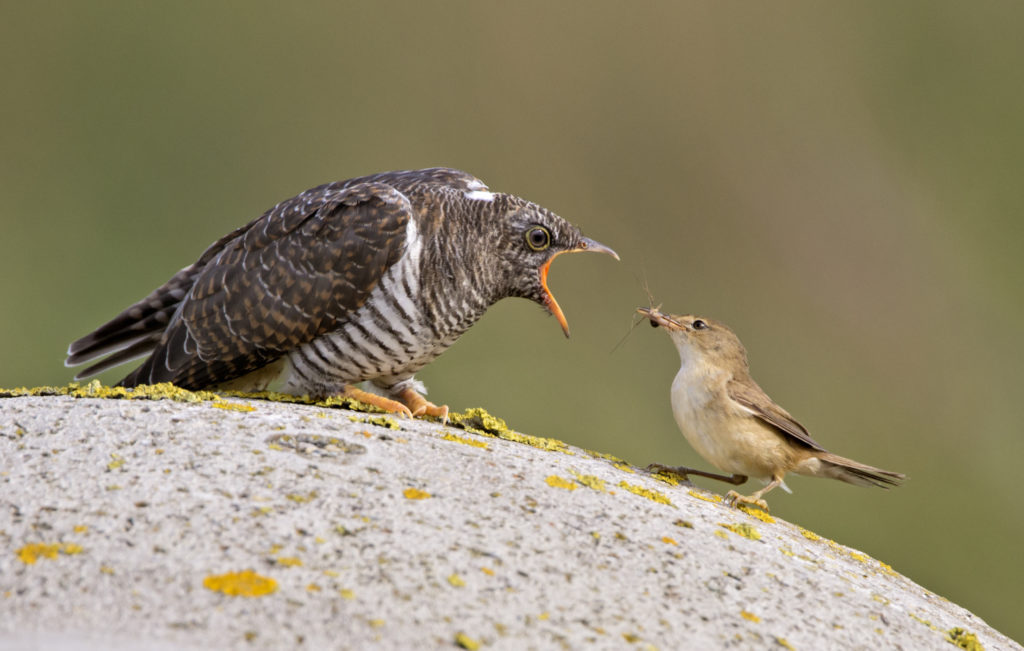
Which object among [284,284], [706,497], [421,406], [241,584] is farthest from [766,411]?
[241,584]

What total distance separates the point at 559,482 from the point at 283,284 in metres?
1.94

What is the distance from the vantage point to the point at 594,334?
17.4 meters

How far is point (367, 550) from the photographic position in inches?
107

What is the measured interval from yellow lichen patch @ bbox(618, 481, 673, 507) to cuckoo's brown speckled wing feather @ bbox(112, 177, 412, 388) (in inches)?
63.7

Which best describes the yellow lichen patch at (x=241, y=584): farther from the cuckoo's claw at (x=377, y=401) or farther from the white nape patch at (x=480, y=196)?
the white nape patch at (x=480, y=196)

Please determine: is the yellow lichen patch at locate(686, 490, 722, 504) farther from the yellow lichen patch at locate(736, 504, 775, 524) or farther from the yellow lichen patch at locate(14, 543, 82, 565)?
the yellow lichen patch at locate(14, 543, 82, 565)

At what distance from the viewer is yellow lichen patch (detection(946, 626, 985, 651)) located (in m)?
3.30

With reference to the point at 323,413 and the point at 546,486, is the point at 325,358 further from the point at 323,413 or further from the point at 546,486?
the point at 546,486

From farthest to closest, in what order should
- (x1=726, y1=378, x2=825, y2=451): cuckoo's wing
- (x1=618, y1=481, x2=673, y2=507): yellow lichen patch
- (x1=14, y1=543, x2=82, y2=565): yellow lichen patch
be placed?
(x1=726, y1=378, x2=825, y2=451): cuckoo's wing < (x1=618, y1=481, x2=673, y2=507): yellow lichen patch < (x1=14, y1=543, x2=82, y2=565): yellow lichen patch

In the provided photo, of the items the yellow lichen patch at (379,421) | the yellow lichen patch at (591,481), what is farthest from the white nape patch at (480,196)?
the yellow lichen patch at (591,481)

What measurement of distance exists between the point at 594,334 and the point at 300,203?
12.7 metres

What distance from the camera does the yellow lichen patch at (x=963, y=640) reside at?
330 centimetres

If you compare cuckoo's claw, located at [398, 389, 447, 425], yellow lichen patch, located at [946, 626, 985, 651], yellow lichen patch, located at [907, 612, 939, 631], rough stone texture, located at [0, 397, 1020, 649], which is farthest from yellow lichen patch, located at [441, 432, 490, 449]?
yellow lichen patch, located at [946, 626, 985, 651]

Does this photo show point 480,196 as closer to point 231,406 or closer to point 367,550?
point 231,406
